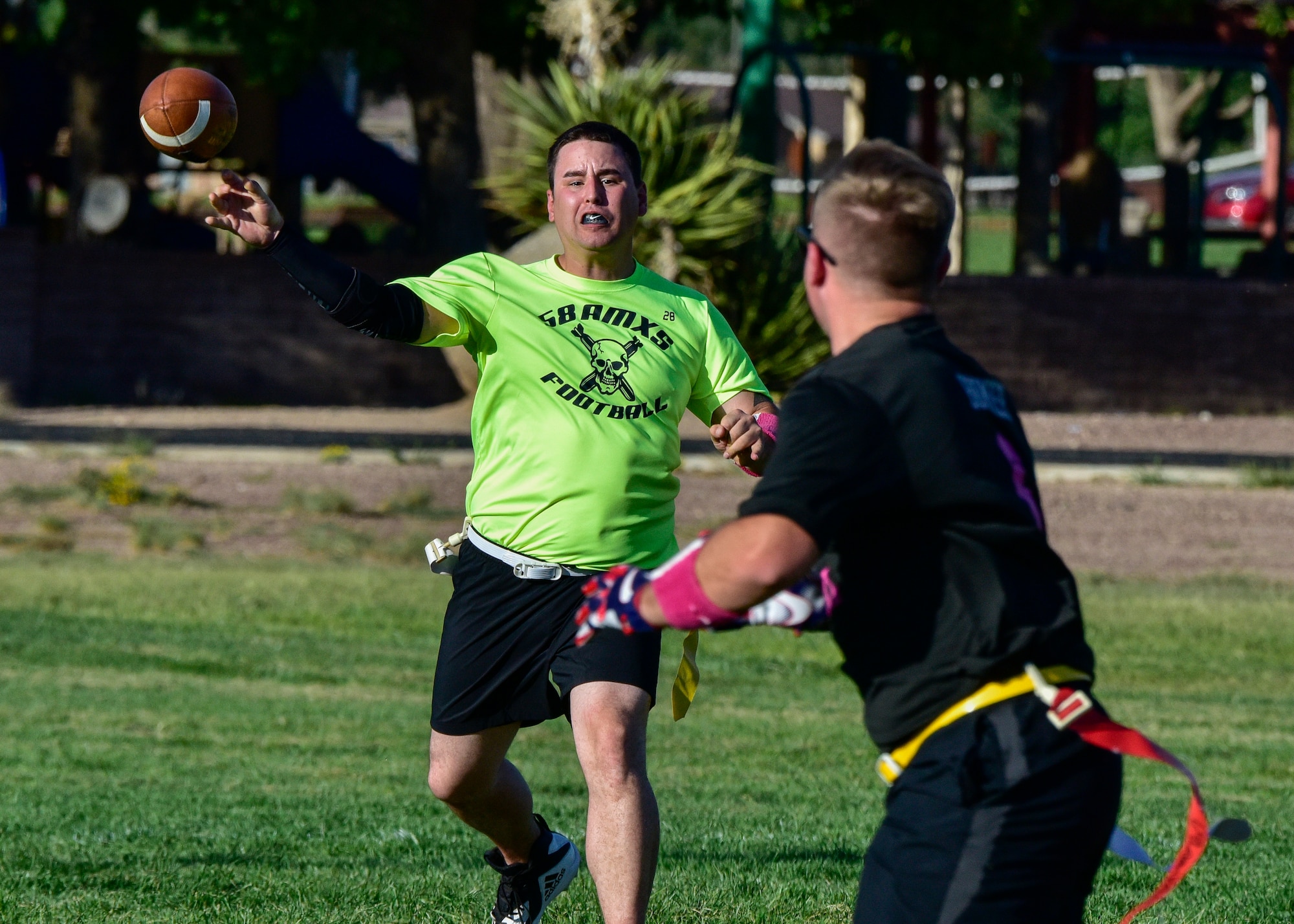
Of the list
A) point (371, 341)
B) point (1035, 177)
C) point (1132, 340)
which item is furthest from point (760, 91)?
point (371, 341)

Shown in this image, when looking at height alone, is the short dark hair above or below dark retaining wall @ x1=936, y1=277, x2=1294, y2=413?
above

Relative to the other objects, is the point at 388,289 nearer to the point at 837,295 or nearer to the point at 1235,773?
the point at 837,295

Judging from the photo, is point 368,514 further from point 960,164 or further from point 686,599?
point 960,164

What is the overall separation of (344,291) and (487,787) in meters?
1.43

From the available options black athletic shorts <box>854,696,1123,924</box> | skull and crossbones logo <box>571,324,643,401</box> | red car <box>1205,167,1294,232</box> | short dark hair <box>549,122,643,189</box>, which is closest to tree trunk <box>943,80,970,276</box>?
red car <box>1205,167,1294,232</box>

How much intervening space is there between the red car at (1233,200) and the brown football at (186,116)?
3437cm

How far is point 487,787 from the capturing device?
5066 millimetres

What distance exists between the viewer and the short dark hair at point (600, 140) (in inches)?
200

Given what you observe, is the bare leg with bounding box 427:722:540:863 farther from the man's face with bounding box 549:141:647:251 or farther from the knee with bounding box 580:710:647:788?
the man's face with bounding box 549:141:647:251

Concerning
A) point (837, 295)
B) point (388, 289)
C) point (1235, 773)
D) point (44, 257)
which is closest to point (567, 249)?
point (388, 289)

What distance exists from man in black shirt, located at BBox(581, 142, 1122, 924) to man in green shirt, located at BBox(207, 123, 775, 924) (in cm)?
143

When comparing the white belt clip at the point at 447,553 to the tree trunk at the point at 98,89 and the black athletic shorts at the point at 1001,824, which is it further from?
the tree trunk at the point at 98,89

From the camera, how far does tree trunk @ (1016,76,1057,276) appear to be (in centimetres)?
2411

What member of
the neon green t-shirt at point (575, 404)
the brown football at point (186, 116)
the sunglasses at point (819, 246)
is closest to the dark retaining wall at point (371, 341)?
the brown football at point (186, 116)
